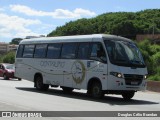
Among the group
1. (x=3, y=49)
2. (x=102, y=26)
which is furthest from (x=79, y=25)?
(x=3, y=49)

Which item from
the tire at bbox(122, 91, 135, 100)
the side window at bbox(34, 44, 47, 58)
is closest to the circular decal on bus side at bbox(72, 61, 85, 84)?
the tire at bbox(122, 91, 135, 100)

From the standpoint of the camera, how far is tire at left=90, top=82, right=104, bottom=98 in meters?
18.4

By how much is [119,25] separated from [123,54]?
11688cm

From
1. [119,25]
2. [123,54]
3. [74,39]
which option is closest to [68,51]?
[74,39]

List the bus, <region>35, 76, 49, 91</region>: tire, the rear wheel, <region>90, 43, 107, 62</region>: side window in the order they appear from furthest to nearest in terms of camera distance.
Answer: <region>35, 76, 49, 91</region>: tire, the rear wheel, <region>90, 43, 107, 62</region>: side window, the bus

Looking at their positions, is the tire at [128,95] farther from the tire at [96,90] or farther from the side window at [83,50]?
the side window at [83,50]

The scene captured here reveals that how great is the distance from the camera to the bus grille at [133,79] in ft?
59.3

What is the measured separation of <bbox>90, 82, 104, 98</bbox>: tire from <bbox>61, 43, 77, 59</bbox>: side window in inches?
82.9

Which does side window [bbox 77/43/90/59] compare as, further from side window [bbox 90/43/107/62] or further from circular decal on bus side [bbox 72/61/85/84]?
side window [bbox 90/43/107/62]

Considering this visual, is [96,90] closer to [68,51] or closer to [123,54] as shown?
[123,54]

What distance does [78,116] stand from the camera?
481 inches

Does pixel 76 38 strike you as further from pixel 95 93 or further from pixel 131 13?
pixel 131 13

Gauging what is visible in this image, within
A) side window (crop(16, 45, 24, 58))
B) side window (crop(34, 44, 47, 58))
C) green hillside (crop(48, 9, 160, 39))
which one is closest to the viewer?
side window (crop(34, 44, 47, 58))

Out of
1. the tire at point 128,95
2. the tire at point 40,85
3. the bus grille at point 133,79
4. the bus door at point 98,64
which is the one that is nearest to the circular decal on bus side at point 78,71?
the bus door at point 98,64
